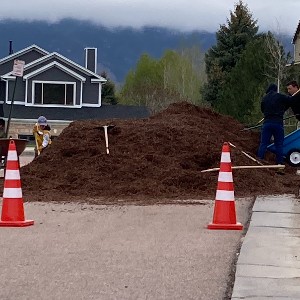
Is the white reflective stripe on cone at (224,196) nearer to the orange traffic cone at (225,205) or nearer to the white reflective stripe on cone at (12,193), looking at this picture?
the orange traffic cone at (225,205)

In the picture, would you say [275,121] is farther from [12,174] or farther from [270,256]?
[270,256]

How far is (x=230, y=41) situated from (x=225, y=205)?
142 feet

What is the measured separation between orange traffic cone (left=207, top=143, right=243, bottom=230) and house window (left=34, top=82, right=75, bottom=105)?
136ft

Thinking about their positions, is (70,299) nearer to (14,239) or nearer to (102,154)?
(14,239)

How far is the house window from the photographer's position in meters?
50.7

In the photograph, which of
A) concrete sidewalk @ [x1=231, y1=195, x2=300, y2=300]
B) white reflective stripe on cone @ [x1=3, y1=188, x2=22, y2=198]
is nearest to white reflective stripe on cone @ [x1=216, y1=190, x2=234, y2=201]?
concrete sidewalk @ [x1=231, y1=195, x2=300, y2=300]

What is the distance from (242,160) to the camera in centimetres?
1449

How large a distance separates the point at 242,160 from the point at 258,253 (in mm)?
6874

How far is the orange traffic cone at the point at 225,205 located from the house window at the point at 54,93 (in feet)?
136

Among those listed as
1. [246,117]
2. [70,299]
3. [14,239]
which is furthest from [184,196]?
[246,117]

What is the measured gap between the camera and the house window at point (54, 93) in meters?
50.7

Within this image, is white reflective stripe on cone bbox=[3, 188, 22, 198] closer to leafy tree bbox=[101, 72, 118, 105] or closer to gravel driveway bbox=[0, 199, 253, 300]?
gravel driveway bbox=[0, 199, 253, 300]

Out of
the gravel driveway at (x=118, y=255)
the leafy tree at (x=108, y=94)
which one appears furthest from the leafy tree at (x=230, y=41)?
the gravel driveway at (x=118, y=255)

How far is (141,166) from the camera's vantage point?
13.8 meters
